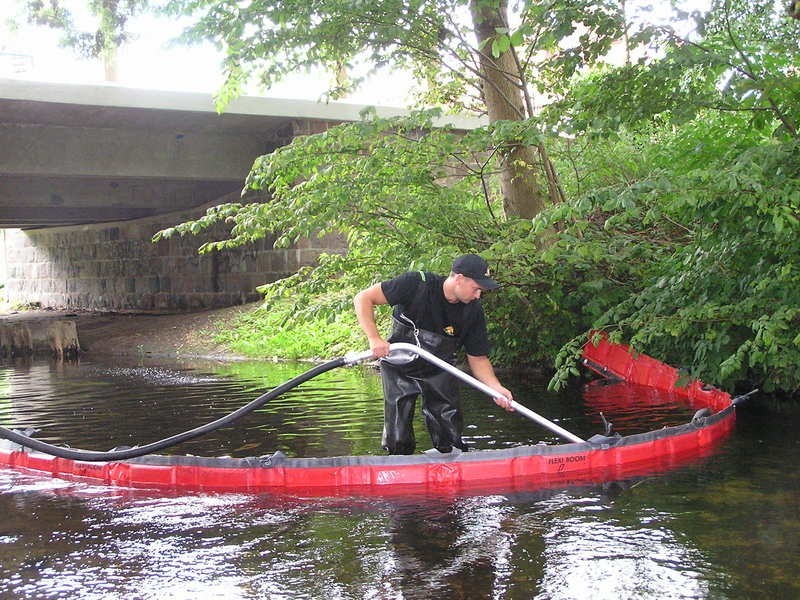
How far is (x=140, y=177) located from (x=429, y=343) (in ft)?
54.4

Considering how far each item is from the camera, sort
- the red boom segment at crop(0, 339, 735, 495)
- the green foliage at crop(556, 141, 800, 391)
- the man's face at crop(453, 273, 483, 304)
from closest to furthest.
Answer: the man's face at crop(453, 273, 483, 304), the red boom segment at crop(0, 339, 735, 495), the green foliage at crop(556, 141, 800, 391)

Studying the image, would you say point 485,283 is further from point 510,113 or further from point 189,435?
point 510,113

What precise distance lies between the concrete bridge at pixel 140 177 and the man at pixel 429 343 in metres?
10.0

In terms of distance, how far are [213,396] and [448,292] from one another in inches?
269

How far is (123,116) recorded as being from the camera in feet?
68.1

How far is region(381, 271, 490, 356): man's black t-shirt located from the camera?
7.32 m

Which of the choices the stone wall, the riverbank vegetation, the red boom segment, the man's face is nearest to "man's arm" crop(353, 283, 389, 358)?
the man's face

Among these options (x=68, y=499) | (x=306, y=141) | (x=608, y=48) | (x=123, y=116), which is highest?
(x=123, y=116)

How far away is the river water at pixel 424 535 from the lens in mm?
4934

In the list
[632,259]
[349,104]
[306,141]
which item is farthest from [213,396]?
[349,104]

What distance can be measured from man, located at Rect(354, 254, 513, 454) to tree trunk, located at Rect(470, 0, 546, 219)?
19.8 ft

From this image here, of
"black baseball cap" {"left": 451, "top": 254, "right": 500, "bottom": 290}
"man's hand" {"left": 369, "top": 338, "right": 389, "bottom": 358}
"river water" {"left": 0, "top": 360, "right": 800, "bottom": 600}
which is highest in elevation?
"black baseball cap" {"left": 451, "top": 254, "right": 500, "bottom": 290}

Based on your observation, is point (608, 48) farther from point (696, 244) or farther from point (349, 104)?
point (349, 104)

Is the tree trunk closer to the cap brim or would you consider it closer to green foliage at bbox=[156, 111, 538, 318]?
green foliage at bbox=[156, 111, 538, 318]
